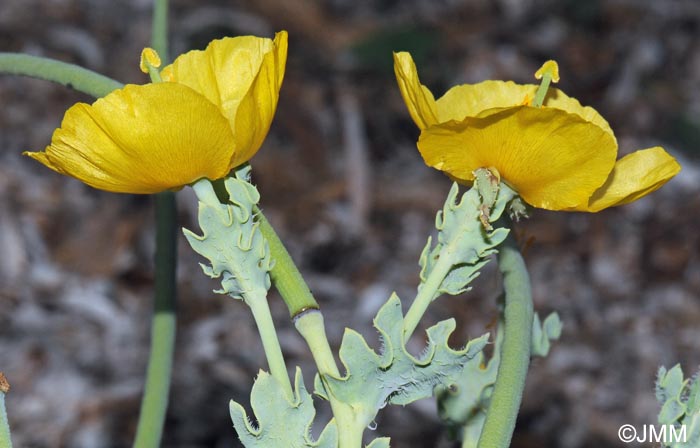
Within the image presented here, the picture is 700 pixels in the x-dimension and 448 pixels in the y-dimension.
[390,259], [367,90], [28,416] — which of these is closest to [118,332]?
[28,416]

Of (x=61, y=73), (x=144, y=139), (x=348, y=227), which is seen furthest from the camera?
(x=348, y=227)

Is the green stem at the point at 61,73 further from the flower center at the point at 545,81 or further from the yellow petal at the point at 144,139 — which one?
the flower center at the point at 545,81

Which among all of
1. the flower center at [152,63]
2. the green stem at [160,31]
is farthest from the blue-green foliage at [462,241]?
the green stem at [160,31]

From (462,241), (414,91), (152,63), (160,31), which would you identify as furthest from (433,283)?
(160,31)

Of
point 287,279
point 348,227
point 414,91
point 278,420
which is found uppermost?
point 348,227

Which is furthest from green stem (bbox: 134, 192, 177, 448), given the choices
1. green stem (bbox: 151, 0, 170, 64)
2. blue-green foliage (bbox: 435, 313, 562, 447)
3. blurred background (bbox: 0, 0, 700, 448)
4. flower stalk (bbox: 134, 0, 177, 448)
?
blurred background (bbox: 0, 0, 700, 448)

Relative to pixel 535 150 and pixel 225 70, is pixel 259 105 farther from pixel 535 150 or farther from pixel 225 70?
pixel 535 150

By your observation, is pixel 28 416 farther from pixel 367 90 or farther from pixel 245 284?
pixel 367 90

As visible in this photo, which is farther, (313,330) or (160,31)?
(160,31)
